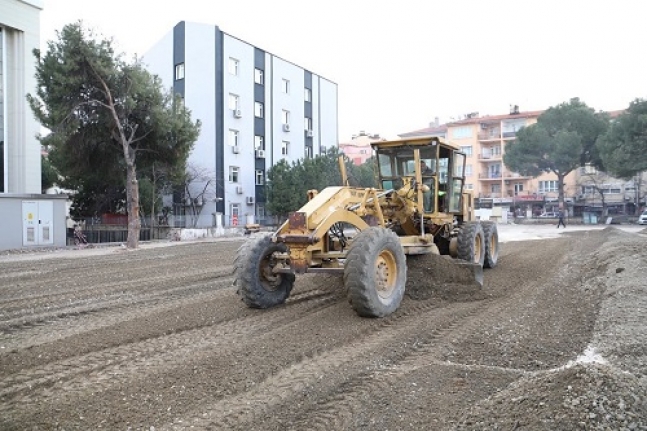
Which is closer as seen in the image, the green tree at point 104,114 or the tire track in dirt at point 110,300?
the tire track in dirt at point 110,300

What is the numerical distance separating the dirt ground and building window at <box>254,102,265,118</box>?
3141cm

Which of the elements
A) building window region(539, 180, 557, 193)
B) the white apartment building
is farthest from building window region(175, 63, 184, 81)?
building window region(539, 180, 557, 193)

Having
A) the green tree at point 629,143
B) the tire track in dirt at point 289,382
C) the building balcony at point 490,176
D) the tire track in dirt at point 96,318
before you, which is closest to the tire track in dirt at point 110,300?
the tire track in dirt at point 96,318

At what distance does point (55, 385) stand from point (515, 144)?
56379 millimetres

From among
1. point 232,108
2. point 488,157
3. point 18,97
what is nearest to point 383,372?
point 18,97

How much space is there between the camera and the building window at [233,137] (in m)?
37.7

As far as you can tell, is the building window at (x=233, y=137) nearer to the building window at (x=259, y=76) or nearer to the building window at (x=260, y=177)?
the building window at (x=260, y=177)

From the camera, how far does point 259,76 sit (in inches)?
1583

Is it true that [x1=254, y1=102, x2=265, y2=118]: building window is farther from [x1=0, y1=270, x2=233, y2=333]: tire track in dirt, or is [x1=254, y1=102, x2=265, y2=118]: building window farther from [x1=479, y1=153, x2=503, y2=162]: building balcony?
[x1=479, y1=153, x2=503, y2=162]: building balcony

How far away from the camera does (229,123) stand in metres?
37.2

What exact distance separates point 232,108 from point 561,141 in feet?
107

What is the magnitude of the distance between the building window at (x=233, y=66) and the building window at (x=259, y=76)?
208 cm

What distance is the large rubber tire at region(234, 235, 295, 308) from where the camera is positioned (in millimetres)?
7512

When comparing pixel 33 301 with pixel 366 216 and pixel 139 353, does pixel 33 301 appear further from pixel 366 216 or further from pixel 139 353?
pixel 366 216
